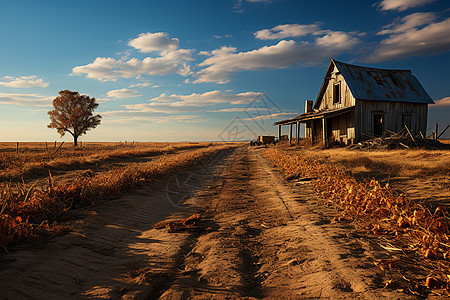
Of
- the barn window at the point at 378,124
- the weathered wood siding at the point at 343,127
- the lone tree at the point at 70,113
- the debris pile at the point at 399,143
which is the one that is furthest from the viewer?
the lone tree at the point at 70,113

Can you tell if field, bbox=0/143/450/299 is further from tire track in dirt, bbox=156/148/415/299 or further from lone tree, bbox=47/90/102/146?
lone tree, bbox=47/90/102/146

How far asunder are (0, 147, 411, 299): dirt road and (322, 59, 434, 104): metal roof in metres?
20.0

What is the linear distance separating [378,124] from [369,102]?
7.18ft

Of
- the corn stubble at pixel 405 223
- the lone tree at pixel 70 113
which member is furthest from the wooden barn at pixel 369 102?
the lone tree at pixel 70 113

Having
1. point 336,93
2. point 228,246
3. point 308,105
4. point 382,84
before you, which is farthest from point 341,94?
point 228,246

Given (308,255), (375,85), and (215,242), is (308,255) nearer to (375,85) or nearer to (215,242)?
(215,242)

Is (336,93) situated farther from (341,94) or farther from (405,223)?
(405,223)

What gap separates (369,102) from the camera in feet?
69.6

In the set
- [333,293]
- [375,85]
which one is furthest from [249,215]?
[375,85]

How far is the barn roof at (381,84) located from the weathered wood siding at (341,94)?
1.51 ft

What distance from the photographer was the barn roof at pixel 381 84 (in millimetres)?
21616

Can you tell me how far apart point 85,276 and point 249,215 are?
10.4ft

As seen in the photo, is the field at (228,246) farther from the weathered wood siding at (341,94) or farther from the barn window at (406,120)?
the barn window at (406,120)

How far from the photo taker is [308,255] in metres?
3.25
